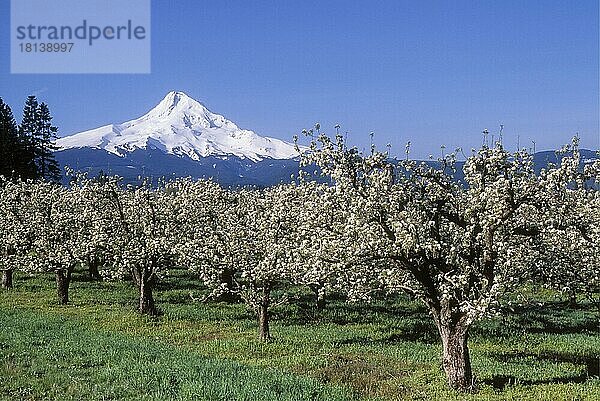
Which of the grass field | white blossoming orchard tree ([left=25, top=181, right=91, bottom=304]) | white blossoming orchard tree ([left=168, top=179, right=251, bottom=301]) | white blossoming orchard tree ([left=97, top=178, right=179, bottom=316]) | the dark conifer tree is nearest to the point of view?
the grass field

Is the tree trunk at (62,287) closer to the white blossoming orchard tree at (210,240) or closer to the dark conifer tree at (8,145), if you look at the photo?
the white blossoming orchard tree at (210,240)

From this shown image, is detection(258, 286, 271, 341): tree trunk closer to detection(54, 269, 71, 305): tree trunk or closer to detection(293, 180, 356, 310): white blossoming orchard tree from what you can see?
detection(293, 180, 356, 310): white blossoming orchard tree

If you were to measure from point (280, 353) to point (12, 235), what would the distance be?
85.5ft

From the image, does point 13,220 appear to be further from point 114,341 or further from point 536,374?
point 536,374

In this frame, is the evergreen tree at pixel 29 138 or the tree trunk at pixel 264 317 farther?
the evergreen tree at pixel 29 138

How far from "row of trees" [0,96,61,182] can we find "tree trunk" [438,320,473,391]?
275ft

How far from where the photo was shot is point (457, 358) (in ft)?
61.4

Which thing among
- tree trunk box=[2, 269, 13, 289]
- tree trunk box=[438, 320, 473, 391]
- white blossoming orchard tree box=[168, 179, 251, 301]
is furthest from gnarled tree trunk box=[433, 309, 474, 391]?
tree trunk box=[2, 269, 13, 289]

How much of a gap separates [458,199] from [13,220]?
116 feet

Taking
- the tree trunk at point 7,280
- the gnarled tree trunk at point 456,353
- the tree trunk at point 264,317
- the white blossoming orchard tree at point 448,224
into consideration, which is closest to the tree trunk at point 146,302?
the tree trunk at point 264,317

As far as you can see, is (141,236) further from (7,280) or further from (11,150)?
(11,150)

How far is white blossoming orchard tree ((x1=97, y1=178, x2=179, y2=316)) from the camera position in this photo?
33.2 m

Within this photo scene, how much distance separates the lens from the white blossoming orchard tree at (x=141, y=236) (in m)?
33.2

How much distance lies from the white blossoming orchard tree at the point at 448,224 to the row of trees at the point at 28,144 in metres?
82.0
